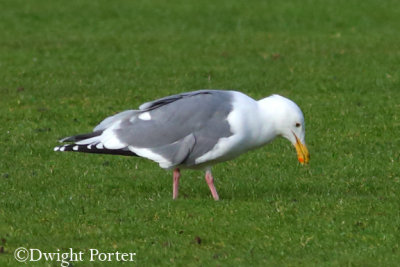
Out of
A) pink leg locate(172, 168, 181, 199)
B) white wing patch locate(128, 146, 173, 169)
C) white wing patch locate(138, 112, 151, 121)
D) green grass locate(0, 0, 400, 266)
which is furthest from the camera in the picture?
pink leg locate(172, 168, 181, 199)

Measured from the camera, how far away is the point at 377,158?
12.3 m

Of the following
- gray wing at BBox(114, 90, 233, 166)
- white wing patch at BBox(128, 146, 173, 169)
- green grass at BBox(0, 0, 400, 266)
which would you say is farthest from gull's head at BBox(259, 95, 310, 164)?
white wing patch at BBox(128, 146, 173, 169)

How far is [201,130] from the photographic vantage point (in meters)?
9.70

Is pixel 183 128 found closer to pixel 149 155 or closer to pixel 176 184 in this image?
pixel 149 155

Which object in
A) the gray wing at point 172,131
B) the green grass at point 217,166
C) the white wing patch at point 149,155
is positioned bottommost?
the green grass at point 217,166

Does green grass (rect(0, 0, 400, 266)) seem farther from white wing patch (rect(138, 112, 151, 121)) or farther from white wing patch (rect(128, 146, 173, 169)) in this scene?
white wing patch (rect(138, 112, 151, 121))

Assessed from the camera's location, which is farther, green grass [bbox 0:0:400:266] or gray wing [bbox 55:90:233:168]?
gray wing [bbox 55:90:233:168]

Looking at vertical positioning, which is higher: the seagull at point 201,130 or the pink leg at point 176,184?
the seagull at point 201,130

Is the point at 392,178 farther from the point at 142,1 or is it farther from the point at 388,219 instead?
the point at 142,1

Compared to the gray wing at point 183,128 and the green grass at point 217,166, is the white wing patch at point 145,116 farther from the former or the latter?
the green grass at point 217,166

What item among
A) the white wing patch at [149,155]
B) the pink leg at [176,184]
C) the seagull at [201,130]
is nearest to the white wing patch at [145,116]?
the seagull at [201,130]

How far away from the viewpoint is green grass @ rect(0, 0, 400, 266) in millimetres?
8766

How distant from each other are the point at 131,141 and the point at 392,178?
353cm

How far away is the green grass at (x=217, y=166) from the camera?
8.77 m
